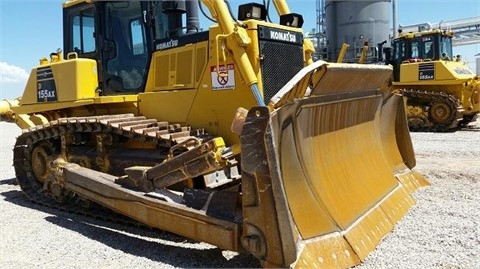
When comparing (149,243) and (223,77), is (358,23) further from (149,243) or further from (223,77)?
(149,243)

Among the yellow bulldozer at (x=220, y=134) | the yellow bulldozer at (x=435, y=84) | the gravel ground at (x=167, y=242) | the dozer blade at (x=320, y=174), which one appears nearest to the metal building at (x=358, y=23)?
the yellow bulldozer at (x=435, y=84)

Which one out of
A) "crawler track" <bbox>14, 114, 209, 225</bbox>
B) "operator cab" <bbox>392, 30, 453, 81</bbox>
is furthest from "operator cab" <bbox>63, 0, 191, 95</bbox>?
"operator cab" <bbox>392, 30, 453, 81</bbox>

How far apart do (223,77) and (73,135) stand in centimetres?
208

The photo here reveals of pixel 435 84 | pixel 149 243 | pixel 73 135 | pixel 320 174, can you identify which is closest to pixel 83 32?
pixel 73 135

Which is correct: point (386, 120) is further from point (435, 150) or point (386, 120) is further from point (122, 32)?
point (435, 150)

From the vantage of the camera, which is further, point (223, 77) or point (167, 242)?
point (223, 77)

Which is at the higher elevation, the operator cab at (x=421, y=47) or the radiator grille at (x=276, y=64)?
the operator cab at (x=421, y=47)

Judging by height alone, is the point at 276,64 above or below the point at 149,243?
above

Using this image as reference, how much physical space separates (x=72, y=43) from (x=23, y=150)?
159 cm

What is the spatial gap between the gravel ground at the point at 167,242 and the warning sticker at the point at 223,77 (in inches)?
61.5

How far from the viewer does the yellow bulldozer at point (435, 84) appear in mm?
13797

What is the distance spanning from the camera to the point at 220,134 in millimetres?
4801

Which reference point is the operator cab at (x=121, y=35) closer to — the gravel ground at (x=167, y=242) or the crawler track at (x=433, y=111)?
the gravel ground at (x=167, y=242)

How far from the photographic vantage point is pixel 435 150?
392 inches
